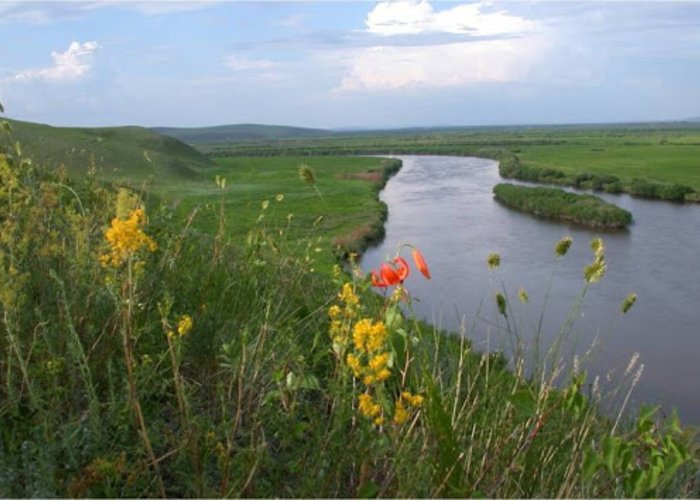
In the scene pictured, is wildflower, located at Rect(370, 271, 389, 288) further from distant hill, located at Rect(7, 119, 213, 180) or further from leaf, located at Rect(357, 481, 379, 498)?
distant hill, located at Rect(7, 119, 213, 180)

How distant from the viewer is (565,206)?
2405cm

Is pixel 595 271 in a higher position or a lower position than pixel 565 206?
higher

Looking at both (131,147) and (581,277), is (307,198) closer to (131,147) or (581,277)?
(131,147)

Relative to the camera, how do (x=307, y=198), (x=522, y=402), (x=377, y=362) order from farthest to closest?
(x=307, y=198) → (x=522, y=402) → (x=377, y=362)

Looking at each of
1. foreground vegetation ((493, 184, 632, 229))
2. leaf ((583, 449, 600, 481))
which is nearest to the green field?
leaf ((583, 449, 600, 481))

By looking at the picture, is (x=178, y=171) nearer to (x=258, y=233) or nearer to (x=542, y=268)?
(x=542, y=268)

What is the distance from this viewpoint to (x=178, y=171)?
2959 centimetres

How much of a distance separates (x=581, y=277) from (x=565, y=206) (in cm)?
990

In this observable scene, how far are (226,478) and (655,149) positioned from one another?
54733 millimetres

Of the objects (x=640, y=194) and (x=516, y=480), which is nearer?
(x=516, y=480)

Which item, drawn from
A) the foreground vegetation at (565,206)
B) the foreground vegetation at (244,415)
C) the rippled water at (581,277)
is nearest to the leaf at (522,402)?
A: the foreground vegetation at (244,415)

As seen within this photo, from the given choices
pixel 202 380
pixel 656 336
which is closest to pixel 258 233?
pixel 202 380

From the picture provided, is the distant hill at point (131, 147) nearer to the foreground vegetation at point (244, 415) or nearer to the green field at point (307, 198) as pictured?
the green field at point (307, 198)

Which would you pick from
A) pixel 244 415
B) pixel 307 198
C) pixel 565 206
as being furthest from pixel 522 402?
pixel 307 198
